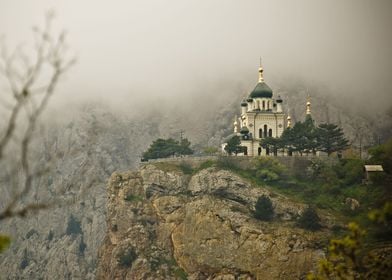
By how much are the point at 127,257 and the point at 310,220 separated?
25.3 m

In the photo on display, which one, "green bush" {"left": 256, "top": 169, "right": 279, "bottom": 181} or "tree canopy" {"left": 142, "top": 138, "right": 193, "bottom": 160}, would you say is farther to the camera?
"tree canopy" {"left": 142, "top": 138, "right": 193, "bottom": 160}

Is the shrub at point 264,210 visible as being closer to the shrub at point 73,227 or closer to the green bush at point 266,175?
the green bush at point 266,175

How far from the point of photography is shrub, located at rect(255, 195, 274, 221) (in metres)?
112

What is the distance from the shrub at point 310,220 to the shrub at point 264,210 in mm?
4541

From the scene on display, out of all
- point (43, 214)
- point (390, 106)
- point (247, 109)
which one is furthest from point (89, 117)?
point (390, 106)

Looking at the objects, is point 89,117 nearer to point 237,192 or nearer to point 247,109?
point 247,109

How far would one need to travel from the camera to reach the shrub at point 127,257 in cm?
11375

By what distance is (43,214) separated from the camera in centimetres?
17088

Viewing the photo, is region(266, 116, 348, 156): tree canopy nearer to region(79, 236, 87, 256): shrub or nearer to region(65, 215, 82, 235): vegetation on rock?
region(79, 236, 87, 256): shrub

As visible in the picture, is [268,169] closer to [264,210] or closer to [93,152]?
[264,210]

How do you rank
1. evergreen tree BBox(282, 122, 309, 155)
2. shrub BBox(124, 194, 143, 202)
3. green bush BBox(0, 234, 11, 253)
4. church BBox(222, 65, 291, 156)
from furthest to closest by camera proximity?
church BBox(222, 65, 291, 156)
evergreen tree BBox(282, 122, 309, 155)
shrub BBox(124, 194, 143, 202)
green bush BBox(0, 234, 11, 253)

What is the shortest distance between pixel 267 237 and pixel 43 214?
245 ft

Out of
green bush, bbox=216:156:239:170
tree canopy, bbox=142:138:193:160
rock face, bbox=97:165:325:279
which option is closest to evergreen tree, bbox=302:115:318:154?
green bush, bbox=216:156:239:170

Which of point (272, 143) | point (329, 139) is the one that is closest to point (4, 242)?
point (272, 143)
